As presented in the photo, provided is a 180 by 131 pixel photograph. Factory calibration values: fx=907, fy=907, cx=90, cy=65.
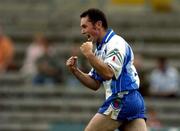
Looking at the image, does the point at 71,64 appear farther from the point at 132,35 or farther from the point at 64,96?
the point at 132,35

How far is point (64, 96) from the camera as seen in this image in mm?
18531

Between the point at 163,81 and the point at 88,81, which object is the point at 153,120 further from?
the point at 88,81

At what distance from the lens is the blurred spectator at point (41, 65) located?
18.2 m

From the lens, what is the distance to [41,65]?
18.2 meters

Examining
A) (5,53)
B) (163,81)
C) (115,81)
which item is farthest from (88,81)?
(5,53)

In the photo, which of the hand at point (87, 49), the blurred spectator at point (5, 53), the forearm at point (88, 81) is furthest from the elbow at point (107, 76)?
the blurred spectator at point (5, 53)

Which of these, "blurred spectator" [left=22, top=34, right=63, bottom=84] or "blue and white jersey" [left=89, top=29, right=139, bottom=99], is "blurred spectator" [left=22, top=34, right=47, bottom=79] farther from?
"blue and white jersey" [left=89, top=29, right=139, bottom=99]

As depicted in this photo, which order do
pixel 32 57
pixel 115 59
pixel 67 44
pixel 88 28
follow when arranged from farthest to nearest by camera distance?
pixel 67 44
pixel 32 57
pixel 88 28
pixel 115 59

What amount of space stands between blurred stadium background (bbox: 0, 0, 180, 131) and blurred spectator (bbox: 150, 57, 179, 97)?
16 centimetres

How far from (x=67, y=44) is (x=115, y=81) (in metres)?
9.91

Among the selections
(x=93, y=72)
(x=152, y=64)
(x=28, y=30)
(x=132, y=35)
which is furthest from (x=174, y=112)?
(x=93, y=72)

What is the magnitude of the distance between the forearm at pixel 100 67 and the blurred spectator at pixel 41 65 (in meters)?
7.93

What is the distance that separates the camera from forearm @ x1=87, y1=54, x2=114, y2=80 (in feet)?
33.2

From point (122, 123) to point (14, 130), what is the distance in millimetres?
7594
